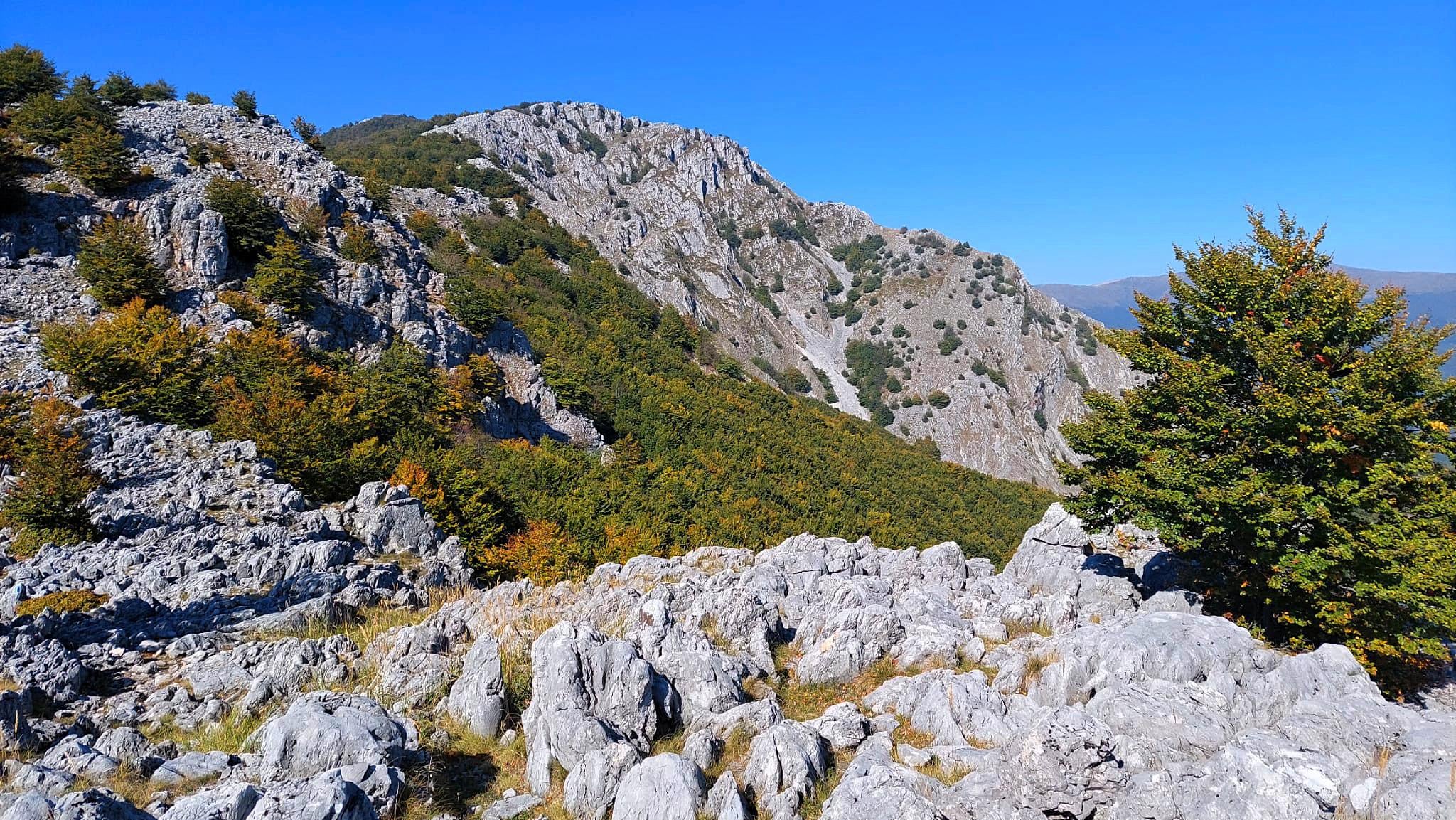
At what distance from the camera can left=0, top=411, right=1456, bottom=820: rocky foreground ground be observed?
521 centimetres

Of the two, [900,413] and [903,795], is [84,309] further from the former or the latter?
[900,413]

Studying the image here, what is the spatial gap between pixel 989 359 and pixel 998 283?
17.3 metres

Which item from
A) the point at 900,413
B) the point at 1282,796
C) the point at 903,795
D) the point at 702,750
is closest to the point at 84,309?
the point at 702,750

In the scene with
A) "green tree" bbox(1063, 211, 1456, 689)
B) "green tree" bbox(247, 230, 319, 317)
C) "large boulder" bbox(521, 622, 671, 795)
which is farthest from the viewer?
"green tree" bbox(247, 230, 319, 317)

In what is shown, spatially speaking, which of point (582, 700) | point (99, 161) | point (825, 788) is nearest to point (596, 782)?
point (582, 700)

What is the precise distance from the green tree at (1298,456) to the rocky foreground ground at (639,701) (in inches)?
66.2

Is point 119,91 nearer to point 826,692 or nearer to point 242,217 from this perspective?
point 242,217

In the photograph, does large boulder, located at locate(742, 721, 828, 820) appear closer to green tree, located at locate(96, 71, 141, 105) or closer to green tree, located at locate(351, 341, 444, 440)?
green tree, located at locate(351, 341, 444, 440)

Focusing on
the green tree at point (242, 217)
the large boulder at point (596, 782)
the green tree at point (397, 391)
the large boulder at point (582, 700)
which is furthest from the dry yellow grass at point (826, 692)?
the green tree at point (242, 217)

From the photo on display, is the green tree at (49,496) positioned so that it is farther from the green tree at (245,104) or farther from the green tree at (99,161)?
the green tree at (245,104)

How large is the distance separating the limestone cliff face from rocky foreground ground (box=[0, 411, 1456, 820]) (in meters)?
68.0

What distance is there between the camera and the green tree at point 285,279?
22703 millimetres

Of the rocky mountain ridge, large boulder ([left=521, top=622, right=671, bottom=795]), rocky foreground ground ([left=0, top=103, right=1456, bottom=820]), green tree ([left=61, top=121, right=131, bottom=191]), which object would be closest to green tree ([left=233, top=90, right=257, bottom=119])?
the rocky mountain ridge

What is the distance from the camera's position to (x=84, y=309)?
1923 cm
